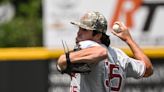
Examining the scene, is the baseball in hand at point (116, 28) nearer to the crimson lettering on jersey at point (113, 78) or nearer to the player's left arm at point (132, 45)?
the player's left arm at point (132, 45)

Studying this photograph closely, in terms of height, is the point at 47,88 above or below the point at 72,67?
below

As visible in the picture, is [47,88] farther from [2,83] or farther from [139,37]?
[139,37]

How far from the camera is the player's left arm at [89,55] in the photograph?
16.7ft

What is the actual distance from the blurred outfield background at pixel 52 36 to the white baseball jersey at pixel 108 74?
5.08m

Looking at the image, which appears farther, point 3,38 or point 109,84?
point 3,38

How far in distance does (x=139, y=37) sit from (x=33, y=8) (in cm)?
647

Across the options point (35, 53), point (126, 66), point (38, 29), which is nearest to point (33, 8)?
point (38, 29)

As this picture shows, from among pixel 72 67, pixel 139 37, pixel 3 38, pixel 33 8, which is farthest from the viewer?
pixel 33 8

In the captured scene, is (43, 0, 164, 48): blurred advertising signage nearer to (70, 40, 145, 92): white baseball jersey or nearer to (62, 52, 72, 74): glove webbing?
(70, 40, 145, 92): white baseball jersey

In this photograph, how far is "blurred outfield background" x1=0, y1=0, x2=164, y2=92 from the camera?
10.5m

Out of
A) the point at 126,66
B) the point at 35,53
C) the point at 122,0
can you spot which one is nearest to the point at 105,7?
the point at 122,0

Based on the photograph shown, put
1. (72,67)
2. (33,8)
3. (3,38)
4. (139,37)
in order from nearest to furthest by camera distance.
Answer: (72,67) → (139,37) → (3,38) → (33,8)

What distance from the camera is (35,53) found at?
34.7 feet

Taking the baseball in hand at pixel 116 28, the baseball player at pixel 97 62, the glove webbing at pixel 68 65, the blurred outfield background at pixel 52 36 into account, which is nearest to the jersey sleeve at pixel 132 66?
the baseball player at pixel 97 62
